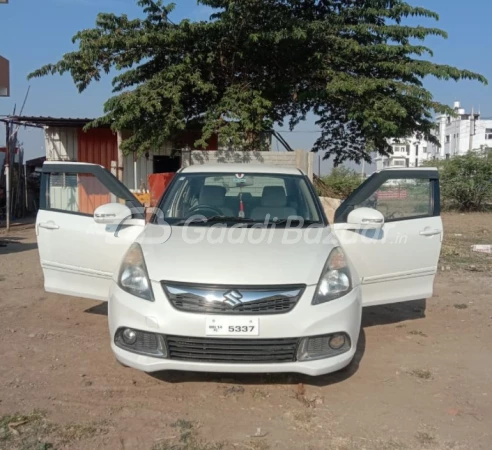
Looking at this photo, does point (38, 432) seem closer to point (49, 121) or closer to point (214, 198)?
point (214, 198)

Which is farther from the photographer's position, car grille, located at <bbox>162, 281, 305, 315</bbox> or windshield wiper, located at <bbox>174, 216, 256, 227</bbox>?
Result: windshield wiper, located at <bbox>174, 216, 256, 227</bbox>

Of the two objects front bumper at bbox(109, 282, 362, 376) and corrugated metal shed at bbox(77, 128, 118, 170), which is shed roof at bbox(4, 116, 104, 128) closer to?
corrugated metal shed at bbox(77, 128, 118, 170)

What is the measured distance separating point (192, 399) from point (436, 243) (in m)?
2.55

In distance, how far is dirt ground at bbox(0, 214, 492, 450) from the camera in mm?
2975

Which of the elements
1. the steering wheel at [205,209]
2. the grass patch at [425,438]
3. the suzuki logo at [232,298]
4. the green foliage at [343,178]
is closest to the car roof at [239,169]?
the steering wheel at [205,209]

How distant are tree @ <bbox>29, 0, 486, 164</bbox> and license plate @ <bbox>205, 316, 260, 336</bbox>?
27.5 feet

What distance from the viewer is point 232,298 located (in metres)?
3.21

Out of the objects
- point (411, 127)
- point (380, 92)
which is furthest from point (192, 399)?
point (411, 127)

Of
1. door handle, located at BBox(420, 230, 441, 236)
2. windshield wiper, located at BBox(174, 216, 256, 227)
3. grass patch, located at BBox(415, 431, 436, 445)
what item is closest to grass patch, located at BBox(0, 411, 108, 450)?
windshield wiper, located at BBox(174, 216, 256, 227)

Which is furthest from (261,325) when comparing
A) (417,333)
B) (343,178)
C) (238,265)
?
(343,178)

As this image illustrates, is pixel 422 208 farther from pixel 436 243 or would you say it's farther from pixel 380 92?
pixel 380 92

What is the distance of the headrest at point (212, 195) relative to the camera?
4.60m

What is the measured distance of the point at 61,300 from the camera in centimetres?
593

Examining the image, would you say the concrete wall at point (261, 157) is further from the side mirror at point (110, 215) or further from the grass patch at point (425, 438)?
the grass patch at point (425, 438)
